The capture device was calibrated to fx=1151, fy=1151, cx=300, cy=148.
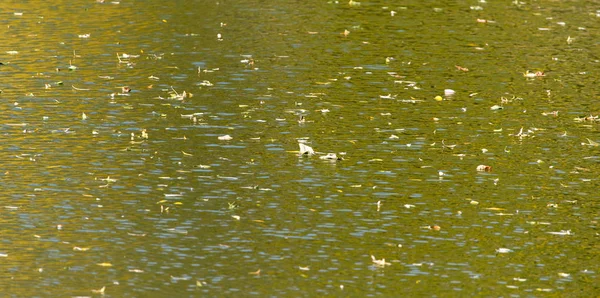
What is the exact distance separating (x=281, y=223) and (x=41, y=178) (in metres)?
3.80

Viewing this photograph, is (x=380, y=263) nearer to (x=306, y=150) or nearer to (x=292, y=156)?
(x=292, y=156)

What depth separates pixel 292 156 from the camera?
58.2ft

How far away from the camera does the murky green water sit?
12742mm

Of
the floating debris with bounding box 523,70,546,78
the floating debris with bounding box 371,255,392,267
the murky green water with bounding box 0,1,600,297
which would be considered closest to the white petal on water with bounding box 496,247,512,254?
the murky green water with bounding box 0,1,600,297

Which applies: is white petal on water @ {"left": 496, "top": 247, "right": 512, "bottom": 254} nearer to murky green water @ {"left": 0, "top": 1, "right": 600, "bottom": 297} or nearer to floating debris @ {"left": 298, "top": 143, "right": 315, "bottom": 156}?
murky green water @ {"left": 0, "top": 1, "right": 600, "bottom": 297}

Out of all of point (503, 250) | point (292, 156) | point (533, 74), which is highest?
point (533, 74)

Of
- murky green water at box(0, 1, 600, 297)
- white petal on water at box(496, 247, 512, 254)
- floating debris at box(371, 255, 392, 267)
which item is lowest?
white petal on water at box(496, 247, 512, 254)

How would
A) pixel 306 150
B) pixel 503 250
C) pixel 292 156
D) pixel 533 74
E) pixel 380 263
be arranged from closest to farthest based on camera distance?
pixel 380 263
pixel 503 250
pixel 292 156
pixel 306 150
pixel 533 74

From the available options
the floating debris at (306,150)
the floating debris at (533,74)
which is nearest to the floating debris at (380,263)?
the floating debris at (306,150)

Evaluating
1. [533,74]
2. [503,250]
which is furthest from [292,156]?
[533,74]

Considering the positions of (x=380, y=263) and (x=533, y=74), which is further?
(x=533, y=74)

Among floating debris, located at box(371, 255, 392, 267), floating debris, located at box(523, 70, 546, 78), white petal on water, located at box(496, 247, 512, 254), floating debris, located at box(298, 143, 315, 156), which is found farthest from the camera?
floating debris, located at box(523, 70, 546, 78)

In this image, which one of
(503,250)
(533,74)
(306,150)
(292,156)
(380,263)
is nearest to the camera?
(380,263)

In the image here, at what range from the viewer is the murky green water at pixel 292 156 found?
41.8ft
